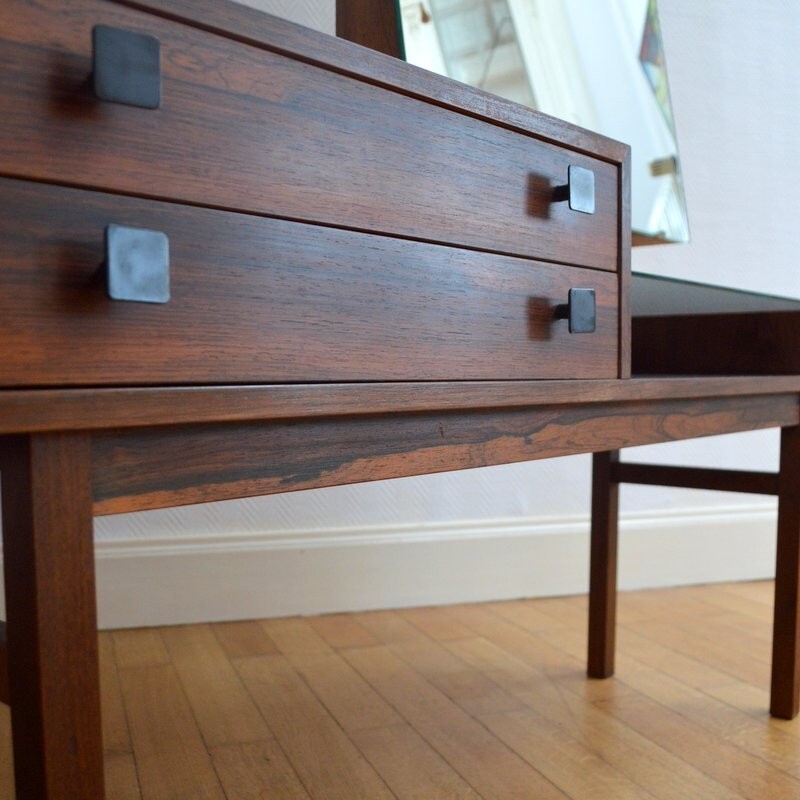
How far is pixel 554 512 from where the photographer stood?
6.73 ft

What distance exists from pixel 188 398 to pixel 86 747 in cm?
22

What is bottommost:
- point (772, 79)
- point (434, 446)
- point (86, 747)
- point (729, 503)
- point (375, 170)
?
point (729, 503)

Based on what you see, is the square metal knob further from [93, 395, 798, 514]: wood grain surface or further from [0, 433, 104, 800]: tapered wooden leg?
[0, 433, 104, 800]: tapered wooden leg

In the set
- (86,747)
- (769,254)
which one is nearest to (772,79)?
(769,254)

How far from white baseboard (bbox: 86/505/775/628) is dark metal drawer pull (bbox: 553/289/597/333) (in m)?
1.08

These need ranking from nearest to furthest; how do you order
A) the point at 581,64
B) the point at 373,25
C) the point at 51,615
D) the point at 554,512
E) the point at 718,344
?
the point at 51,615, the point at 373,25, the point at 718,344, the point at 581,64, the point at 554,512

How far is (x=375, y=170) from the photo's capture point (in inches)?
27.6

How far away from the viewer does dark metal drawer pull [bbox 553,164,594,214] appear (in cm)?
88

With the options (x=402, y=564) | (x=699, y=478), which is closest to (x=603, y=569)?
(x=699, y=478)

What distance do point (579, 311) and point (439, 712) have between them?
737mm

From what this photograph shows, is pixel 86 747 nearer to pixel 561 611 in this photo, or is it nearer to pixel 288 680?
pixel 288 680

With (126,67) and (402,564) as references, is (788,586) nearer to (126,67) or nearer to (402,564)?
(402,564)

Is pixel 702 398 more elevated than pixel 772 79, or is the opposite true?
pixel 772 79

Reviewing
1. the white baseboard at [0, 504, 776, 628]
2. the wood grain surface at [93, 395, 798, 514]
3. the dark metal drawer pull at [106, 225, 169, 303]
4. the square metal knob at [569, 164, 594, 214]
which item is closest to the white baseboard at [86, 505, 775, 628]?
the white baseboard at [0, 504, 776, 628]
